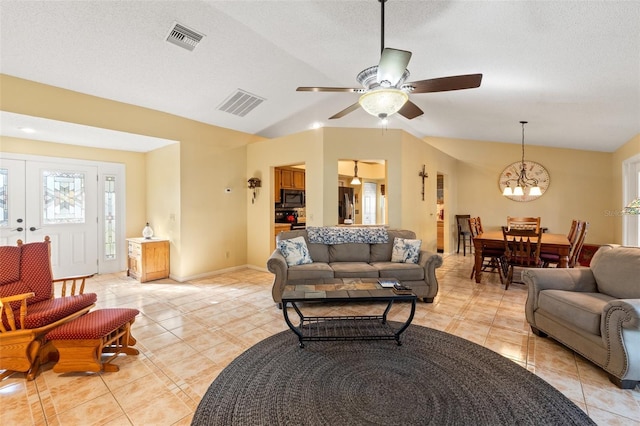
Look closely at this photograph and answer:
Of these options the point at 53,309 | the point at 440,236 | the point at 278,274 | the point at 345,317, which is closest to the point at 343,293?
the point at 345,317

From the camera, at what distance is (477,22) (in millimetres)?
2309

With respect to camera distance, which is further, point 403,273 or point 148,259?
point 148,259

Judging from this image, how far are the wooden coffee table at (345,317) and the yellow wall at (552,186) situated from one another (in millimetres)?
5560

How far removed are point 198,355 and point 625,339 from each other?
3.38 m

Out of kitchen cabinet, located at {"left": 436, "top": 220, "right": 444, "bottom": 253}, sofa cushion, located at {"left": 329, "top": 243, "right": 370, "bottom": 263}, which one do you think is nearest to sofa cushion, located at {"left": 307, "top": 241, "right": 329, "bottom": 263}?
sofa cushion, located at {"left": 329, "top": 243, "right": 370, "bottom": 263}

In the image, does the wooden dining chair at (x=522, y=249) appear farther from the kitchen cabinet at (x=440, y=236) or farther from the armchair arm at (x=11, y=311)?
the armchair arm at (x=11, y=311)

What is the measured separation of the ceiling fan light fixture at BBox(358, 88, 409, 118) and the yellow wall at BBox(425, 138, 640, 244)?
18.6ft

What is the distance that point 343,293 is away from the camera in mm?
2820

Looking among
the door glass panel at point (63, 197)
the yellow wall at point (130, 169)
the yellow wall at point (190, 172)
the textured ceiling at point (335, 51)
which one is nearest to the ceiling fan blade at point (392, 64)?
the textured ceiling at point (335, 51)

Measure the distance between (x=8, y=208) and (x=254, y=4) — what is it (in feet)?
17.1

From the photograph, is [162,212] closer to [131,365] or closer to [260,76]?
[260,76]

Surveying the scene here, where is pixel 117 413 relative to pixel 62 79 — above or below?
below

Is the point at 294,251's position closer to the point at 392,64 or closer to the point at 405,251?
the point at 405,251

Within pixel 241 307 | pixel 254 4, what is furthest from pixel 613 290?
pixel 254 4
